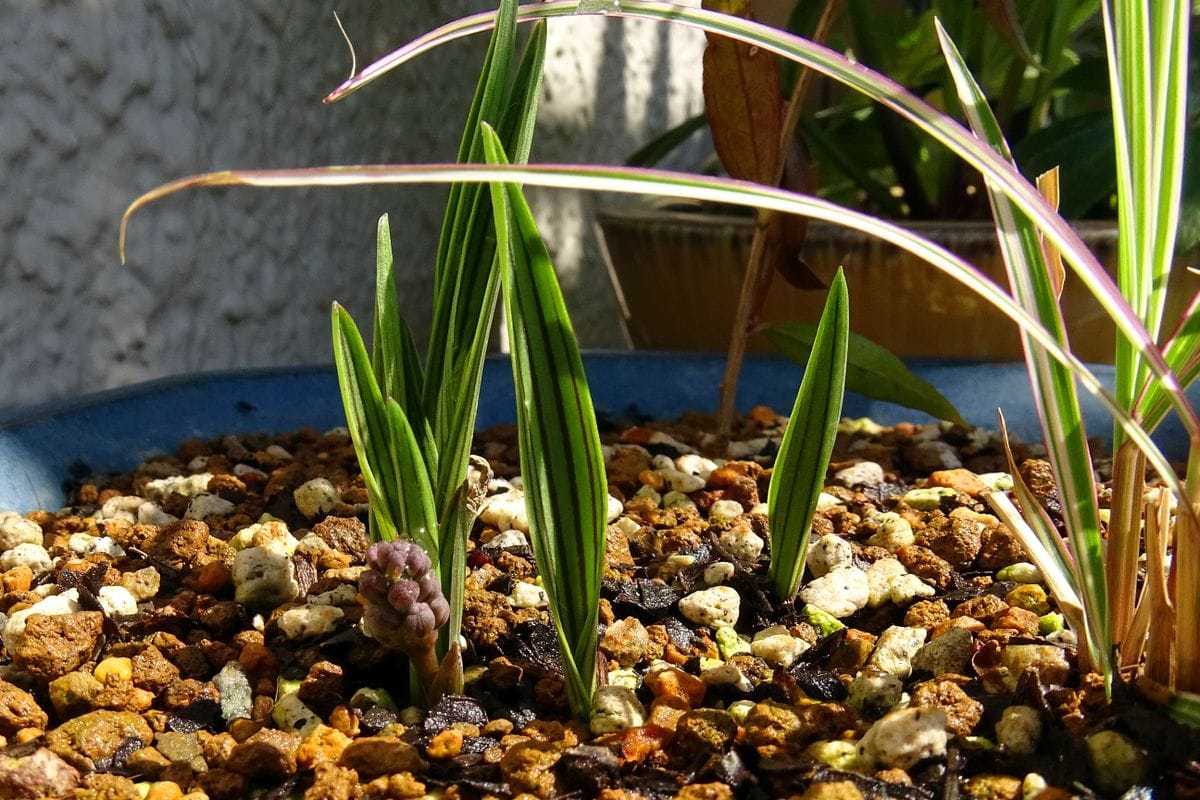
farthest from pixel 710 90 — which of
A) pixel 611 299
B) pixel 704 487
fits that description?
pixel 611 299

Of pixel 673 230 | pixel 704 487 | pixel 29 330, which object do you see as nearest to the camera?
pixel 704 487

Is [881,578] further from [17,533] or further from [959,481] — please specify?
[17,533]

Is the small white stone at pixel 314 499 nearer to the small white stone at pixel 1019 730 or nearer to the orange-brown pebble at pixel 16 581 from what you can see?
the orange-brown pebble at pixel 16 581

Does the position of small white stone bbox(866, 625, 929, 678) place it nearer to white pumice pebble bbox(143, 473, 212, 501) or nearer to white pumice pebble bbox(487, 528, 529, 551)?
white pumice pebble bbox(487, 528, 529, 551)

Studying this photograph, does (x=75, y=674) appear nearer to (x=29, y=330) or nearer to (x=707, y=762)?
(x=707, y=762)

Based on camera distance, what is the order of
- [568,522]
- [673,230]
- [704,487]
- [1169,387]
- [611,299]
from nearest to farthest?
[1169,387] → [568,522] → [704,487] → [673,230] → [611,299]

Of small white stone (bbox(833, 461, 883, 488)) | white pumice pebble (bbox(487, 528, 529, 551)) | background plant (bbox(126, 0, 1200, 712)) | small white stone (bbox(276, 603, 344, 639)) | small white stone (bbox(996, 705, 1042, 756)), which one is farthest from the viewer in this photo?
small white stone (bbox(833, 461, 883, 488))

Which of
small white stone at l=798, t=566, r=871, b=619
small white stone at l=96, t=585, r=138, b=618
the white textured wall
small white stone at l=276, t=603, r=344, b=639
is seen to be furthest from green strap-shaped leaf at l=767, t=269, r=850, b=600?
the white textured wall
